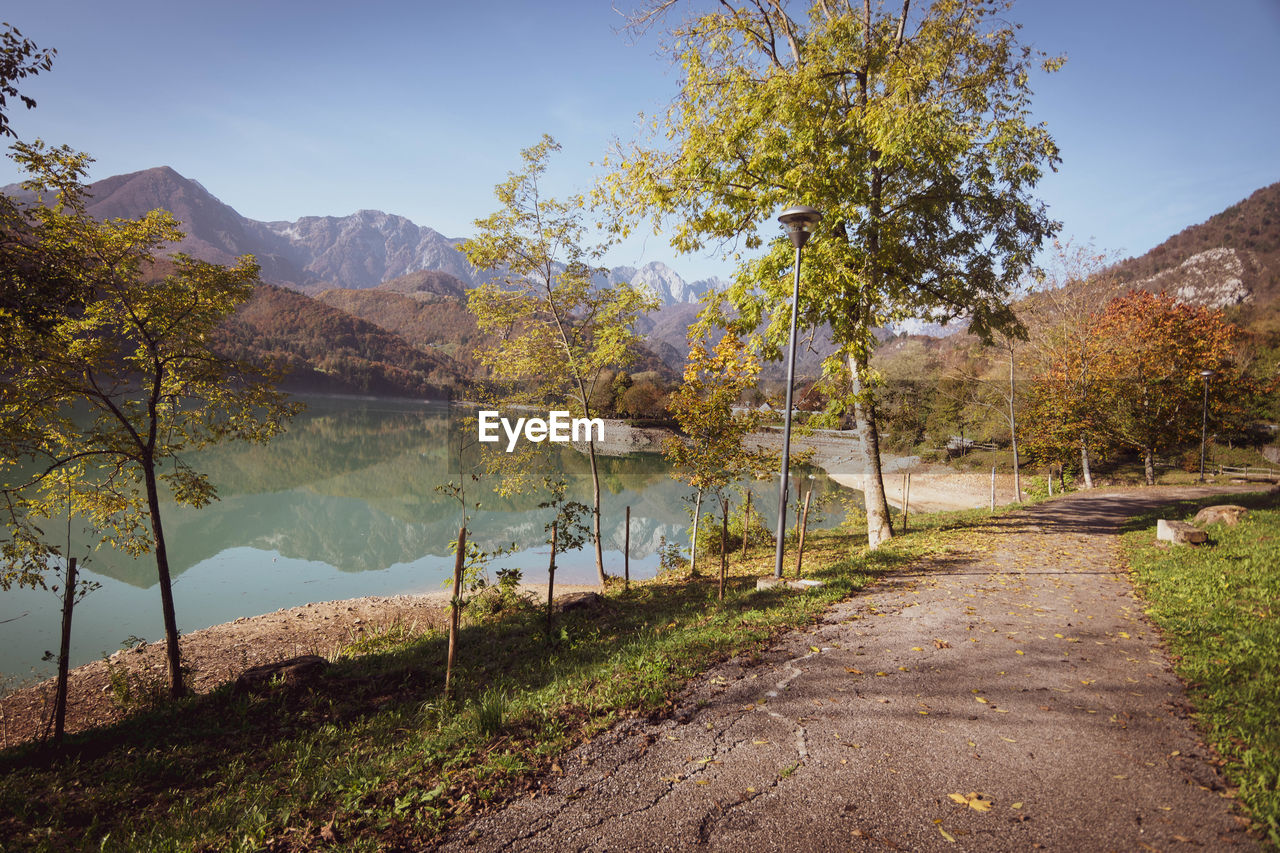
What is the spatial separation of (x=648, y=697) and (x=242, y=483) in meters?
45.6

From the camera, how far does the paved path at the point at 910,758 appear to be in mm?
3000

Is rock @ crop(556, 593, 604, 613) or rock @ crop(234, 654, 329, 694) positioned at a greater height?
rock @ crop(234, 654, 329, 694)

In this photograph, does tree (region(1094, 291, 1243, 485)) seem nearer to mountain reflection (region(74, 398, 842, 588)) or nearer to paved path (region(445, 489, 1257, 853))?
mountain reflection (region(74, 398, 842, 588))

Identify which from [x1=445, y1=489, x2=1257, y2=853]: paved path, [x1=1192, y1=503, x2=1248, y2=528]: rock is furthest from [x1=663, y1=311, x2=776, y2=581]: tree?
[x1=1192, y1=503, x2=1248, y2=528]: rock

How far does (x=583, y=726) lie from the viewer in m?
4.39

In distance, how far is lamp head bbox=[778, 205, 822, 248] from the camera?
26.5ft

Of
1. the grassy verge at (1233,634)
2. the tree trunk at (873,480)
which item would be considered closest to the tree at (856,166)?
the tree trunk at (873,480)

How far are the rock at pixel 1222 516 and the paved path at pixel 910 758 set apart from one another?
714 cm

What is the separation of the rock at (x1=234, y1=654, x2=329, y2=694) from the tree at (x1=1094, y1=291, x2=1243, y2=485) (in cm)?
3209

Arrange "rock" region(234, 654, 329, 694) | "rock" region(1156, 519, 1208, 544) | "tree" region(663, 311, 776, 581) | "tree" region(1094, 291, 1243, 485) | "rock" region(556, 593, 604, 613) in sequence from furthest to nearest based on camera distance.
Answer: "tree" region(1094, 291, 1243, 485)
"tree" region(663, 311, 776, 581)
"rock" region(556, 593, 604, 613)
"rock" region(1156, 519, 1208, 544)
"rock" region(234, 654, 329, 694)

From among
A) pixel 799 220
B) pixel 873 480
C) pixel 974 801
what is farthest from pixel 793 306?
pixel 974 801

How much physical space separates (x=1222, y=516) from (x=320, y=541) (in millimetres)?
31206

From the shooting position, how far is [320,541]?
25.7 meters

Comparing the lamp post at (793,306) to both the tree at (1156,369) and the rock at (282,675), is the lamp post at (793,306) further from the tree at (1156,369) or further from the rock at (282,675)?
the tree at (1156,369)
